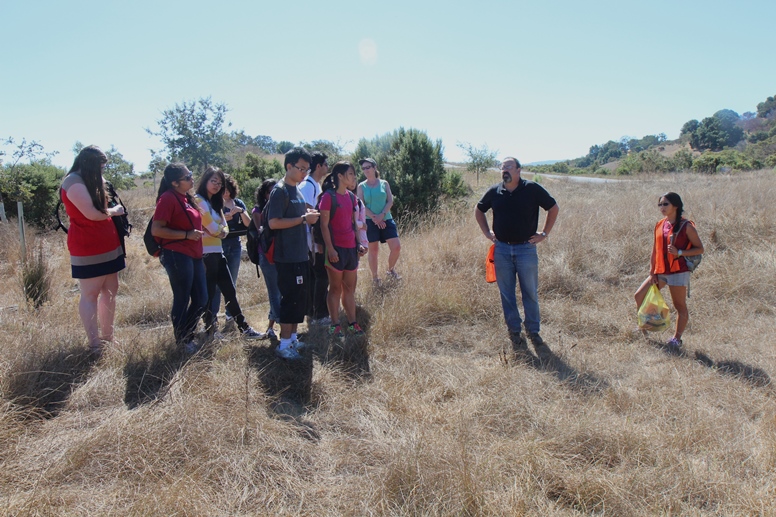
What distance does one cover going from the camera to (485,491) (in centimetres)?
222

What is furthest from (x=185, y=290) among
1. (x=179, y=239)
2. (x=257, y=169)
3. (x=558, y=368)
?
(x=257, y=169)

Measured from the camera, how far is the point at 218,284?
459 cm

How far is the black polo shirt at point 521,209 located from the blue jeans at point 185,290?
9.02ft

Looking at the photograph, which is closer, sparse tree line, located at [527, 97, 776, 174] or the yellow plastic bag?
the yellow plastic bag

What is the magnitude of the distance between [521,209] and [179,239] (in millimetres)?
2978

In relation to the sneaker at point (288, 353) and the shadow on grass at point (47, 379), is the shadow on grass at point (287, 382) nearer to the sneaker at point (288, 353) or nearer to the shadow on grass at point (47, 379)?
the sneaker at point (288, 353)

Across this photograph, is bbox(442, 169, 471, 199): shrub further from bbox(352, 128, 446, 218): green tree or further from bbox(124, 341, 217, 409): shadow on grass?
bbox(124, 341, 217, 409): shadow on grass

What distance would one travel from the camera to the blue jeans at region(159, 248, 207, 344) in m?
3.84

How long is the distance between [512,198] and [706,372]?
6.85ft

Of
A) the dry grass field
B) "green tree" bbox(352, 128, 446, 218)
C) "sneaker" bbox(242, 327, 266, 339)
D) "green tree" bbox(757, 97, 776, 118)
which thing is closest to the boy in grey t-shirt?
the dry grass field

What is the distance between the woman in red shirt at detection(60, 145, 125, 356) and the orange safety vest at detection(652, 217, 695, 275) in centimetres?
474

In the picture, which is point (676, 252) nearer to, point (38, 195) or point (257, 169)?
point (38, 195)

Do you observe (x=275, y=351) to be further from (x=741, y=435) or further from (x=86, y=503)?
(x=741, y=435)

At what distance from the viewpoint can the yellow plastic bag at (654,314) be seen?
4.29 metres
